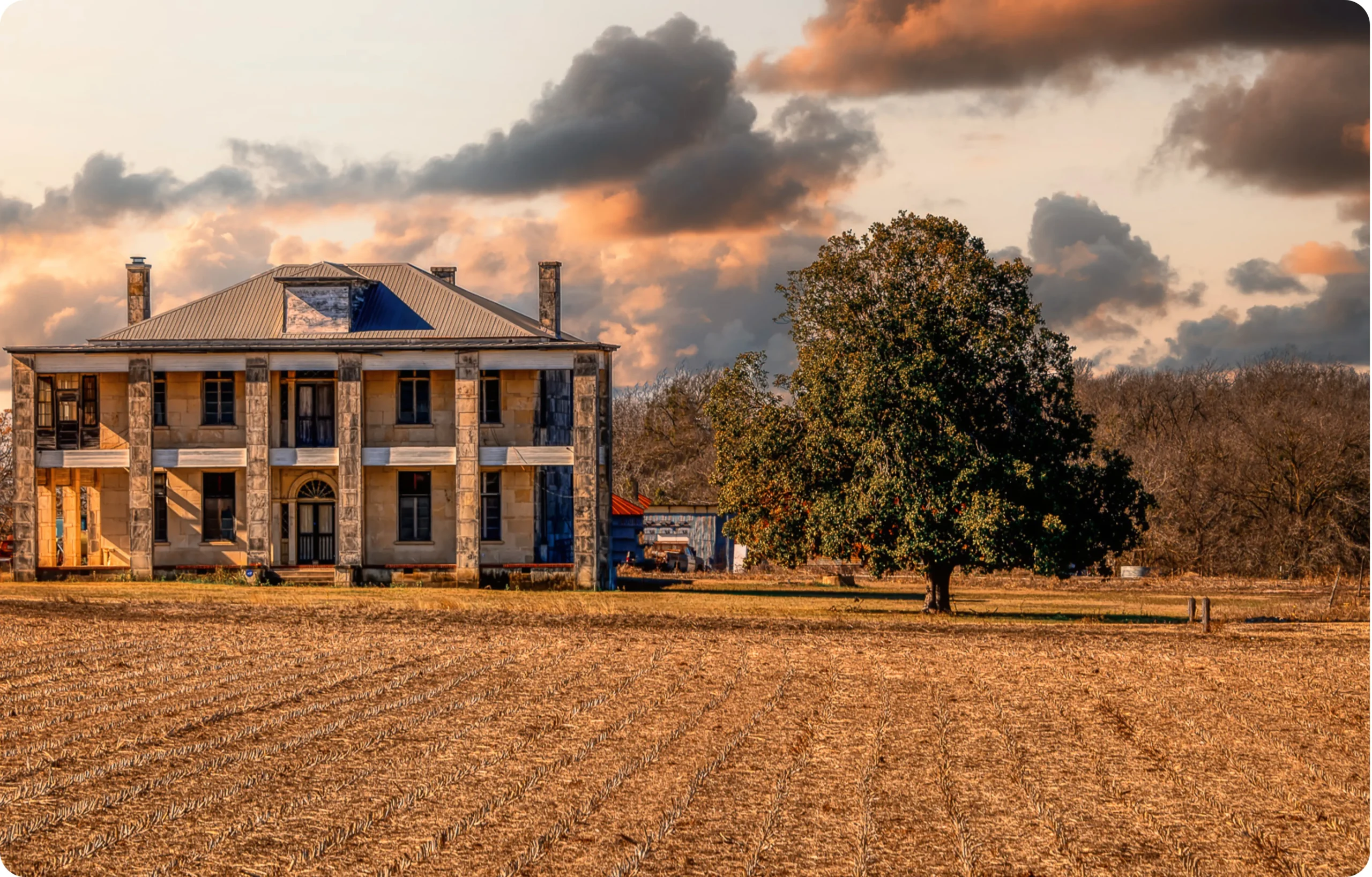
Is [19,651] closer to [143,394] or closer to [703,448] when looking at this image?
[143,394]

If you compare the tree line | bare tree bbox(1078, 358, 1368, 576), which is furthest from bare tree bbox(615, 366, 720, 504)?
bare tree bbox(1078, 358, 1368, 576)

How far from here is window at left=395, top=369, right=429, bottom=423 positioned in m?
41.8

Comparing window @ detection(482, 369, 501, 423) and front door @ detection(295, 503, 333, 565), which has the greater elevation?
Result: window @ detection(482, 369, 501, 423)

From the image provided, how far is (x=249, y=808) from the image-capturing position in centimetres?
1160

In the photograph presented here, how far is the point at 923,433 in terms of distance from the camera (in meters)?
29.3

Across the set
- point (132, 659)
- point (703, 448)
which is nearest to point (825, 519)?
point (132, 659)

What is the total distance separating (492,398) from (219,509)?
30.2ft

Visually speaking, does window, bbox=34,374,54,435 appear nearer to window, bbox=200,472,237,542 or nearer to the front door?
window, bbox=200,472,237,542

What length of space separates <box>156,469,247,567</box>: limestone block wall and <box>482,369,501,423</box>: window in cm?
787

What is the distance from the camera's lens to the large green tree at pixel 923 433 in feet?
95.6

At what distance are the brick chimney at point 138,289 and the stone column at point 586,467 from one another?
15.3 meters

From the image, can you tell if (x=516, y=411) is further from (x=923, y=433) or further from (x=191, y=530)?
(x=923, y=433)

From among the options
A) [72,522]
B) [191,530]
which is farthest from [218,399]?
[72,522]

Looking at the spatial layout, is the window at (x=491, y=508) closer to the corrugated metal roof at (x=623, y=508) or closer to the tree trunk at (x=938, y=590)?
the corrugated metal roof at (x=623, y=508)
